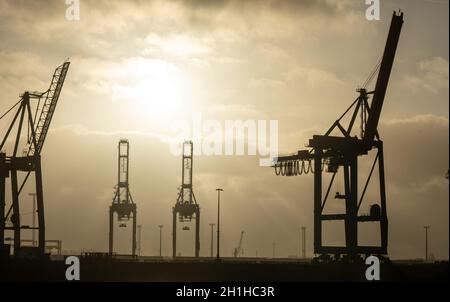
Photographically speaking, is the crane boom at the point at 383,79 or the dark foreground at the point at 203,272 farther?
the crane boom at the point at 383,79

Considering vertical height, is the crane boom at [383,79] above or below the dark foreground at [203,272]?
above

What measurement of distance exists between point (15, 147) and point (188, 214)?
52669mm

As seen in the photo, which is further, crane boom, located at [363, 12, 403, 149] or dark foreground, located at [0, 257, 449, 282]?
Answer: crane boom, located at [363, 12, 403, 149]

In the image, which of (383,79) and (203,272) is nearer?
(203,272)

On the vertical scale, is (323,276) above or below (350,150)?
below

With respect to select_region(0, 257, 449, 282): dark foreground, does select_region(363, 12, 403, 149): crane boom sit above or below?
above

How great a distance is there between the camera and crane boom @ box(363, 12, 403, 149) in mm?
80000

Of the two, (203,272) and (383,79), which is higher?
(383,79)

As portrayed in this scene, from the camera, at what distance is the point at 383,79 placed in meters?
81.6

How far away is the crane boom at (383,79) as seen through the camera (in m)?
80.0
